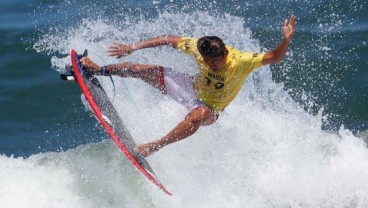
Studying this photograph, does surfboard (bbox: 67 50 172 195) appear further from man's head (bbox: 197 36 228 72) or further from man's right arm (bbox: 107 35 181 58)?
man's head (bbox: 197 36 228 72)

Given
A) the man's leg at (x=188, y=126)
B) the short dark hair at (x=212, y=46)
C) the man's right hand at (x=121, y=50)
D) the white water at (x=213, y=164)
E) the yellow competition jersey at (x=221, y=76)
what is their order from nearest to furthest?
1. the short dark hair at (x=212, y=46)
2. the yellow competition jersey at (x=221, y=76)
3. the man's leg at (x=188, y=126)
4. the man's right hand at (x=121, y=50)
5. the white water at (x=213, y=164)

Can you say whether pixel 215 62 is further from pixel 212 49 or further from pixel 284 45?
pixel 284 45

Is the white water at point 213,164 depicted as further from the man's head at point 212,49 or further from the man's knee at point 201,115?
the man's head at point 212,49

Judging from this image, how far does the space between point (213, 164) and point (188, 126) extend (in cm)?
139

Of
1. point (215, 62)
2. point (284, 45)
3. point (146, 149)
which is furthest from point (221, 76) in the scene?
point (146, 149)

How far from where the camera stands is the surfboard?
7.55m

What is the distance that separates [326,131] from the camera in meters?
9.49

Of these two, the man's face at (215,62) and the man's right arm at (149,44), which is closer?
the man's face at (215,62)

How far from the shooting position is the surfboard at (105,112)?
7.55m

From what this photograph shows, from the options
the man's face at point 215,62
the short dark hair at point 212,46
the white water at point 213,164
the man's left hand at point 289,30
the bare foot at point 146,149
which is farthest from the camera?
the white water at point 213,164

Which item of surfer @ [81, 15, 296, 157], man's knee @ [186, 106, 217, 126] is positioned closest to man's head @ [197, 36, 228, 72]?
surfer @ [81, 15, 296, 157]

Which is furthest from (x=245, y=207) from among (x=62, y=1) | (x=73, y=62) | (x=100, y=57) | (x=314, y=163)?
(x=62, y=1)

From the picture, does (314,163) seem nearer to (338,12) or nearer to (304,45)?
(304,45)

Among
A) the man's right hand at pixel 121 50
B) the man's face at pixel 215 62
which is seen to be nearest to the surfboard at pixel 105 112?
the man's right hand at pixel 121 50
